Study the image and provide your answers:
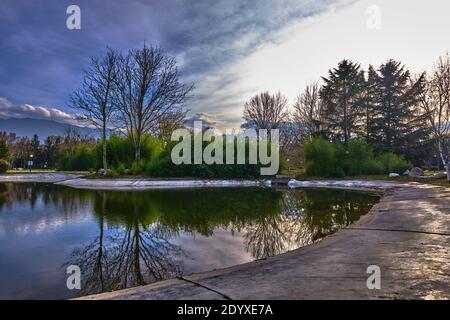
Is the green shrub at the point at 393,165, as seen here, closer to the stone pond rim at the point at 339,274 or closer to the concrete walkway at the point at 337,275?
the stone pond rim at the point at 339,274

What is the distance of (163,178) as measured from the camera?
18625 millimetres

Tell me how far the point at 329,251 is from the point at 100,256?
10.2ft

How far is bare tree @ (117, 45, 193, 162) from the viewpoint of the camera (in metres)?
21.1

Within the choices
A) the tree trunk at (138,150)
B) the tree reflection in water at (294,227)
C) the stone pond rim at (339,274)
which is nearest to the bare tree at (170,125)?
the tree trunk at (138,150)

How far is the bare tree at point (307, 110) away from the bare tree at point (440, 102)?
585 inches

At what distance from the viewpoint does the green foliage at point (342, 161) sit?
19422mm

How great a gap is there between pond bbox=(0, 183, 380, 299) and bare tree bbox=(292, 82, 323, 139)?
2420 centimetres

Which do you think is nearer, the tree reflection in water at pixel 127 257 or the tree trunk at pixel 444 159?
the tree reflection in water at pixel 127 257

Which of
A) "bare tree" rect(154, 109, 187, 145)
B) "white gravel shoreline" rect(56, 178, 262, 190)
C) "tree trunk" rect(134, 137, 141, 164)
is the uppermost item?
"bare tree" rect(154, 109, 187, 145)

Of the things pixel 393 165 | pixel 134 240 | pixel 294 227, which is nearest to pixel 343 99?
pixel 393 165

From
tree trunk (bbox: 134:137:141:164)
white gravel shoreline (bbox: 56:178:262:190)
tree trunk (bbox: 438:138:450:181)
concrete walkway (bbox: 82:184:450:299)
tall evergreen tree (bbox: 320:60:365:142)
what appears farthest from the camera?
tall evergreen tree (bbox: 320:60:365:142)

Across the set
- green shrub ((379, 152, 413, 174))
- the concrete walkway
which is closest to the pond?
the concrete walkway

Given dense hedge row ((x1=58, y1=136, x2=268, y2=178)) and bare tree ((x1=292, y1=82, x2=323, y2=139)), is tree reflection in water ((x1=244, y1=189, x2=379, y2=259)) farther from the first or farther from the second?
bare tree ((x1=292, y1=82, x2=323, y2=139))
